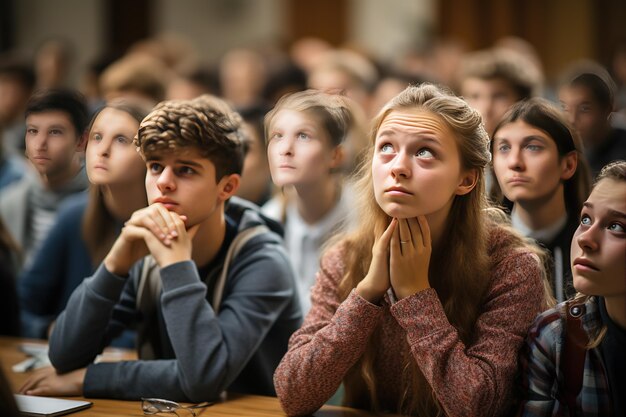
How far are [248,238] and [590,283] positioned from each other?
89 centimetres

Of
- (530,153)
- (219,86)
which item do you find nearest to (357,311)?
(530,153)

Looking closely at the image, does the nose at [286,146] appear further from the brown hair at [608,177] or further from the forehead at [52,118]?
the brown hair at [608,177]

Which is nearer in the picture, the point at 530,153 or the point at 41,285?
the point at 530,153

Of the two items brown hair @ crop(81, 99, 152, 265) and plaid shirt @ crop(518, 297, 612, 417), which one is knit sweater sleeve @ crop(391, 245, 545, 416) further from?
brown hair @ crop(81, 99, 152, 265)

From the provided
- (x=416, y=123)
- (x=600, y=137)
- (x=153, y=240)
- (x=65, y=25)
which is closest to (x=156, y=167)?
(x=153, y=240)

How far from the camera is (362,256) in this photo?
1.96 metres

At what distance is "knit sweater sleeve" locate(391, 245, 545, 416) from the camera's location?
1.71 meters

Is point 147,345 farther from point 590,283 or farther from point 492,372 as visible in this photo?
point 590,283

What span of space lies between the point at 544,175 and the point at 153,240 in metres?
0.92

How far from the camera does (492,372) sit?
173 centimetres

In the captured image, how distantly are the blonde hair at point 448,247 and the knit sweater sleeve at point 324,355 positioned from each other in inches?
4.5

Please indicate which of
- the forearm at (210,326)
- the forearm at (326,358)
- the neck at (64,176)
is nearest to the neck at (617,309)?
the forearm at (326,358)

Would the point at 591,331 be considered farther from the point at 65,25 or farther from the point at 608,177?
the point at 65,25

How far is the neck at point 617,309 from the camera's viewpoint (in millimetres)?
1637
